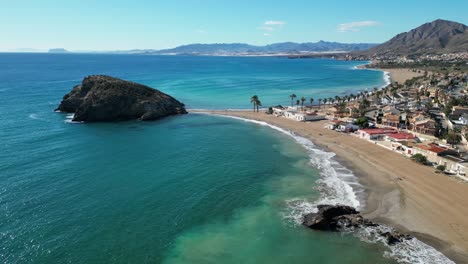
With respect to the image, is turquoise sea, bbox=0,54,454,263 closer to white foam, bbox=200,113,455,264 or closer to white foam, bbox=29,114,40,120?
white foam, bbox=200,113,455,264

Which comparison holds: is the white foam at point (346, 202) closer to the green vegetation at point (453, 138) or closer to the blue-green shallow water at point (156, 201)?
the blue-green shallow water at point (156, 201)

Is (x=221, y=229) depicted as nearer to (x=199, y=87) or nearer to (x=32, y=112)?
(x=32, y=112)

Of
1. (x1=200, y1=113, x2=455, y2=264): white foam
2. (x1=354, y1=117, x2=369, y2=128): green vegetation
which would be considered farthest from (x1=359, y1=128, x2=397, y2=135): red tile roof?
(x1=200, y1=113, x2=455, y2=264): white foam

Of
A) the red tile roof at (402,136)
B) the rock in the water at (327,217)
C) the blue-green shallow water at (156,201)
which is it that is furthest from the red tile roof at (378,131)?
the rock in the water at (327,217)

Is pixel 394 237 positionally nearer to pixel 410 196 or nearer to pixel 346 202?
pixel 346 202

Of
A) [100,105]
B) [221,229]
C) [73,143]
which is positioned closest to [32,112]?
[100,105]
